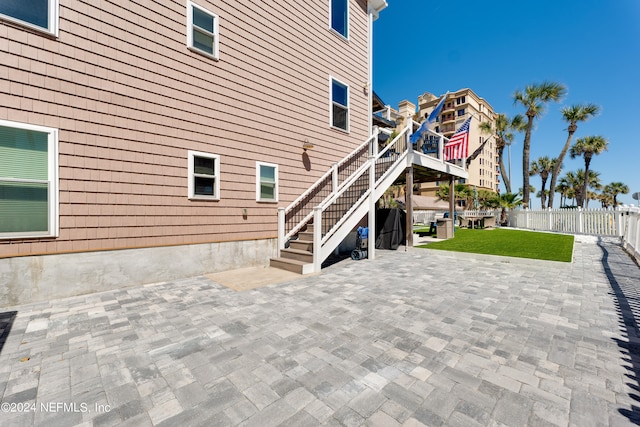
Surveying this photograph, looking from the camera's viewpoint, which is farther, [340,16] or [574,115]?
[574,115]

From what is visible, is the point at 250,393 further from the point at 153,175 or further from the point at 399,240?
the point at 399,240

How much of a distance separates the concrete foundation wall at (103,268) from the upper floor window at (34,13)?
11.9 feet

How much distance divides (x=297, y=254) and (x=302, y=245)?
0.32m

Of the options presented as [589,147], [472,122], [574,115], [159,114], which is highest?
[472,122]

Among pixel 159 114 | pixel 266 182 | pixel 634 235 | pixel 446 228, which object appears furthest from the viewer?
pixel 446 228

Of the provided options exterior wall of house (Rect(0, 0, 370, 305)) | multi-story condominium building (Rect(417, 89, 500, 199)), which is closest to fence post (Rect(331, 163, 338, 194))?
exterior wall of house (Rect(0, 0, 370, 305))

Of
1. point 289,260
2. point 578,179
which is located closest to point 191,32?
point 289,260

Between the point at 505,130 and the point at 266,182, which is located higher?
the point at 505,130

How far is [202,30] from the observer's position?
580 centimetres

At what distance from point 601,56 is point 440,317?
2007cm

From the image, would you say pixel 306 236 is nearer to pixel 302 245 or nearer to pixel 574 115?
pixel 302 245

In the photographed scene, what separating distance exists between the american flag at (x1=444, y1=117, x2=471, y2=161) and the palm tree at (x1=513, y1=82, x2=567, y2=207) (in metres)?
13.9

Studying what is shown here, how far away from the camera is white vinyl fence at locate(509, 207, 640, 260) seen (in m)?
10.1

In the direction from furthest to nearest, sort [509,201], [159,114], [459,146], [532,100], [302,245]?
1. [532,100]
2. [509,201]
3. [459,146]
4. [302,245]
5. [159,114]
